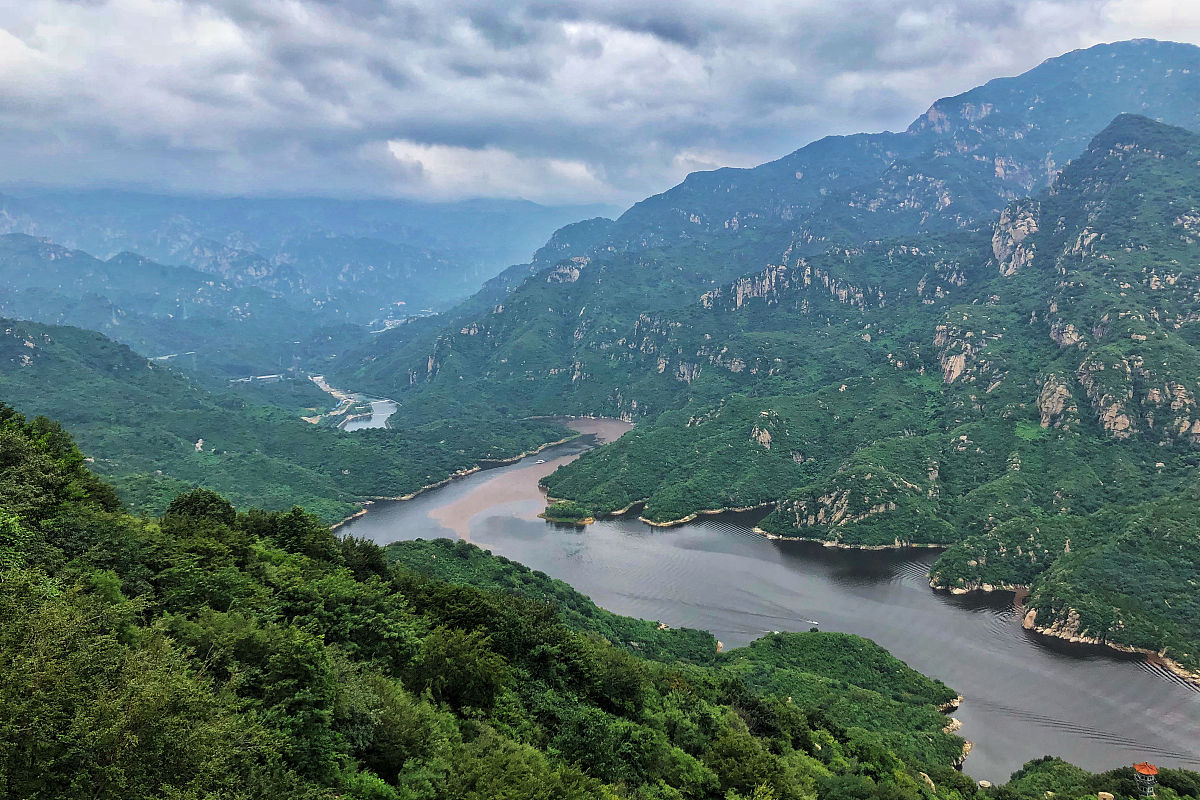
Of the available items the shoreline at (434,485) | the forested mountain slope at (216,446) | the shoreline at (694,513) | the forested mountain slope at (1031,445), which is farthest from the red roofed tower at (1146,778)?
the forested mountain slope at (216,446)

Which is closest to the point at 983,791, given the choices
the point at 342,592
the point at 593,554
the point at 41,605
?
the point at 342,592

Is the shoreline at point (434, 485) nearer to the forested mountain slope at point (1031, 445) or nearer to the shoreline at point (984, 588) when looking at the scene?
the forested mountain slope at point (1031, 445)

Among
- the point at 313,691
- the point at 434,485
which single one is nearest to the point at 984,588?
the point at 313,691

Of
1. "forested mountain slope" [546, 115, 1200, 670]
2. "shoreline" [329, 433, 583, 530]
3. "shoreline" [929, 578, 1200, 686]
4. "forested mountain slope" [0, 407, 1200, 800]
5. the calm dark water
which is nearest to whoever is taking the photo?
"forested mountain slope" [0, 407, 1200, 800]

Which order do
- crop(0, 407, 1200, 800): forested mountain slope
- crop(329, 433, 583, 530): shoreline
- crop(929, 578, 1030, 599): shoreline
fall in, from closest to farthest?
crop(0, 407, 1200, 800): forested mountain slope
crop(929, 578, 1030, 599): shoreline
crop(329, 433, 583, 530): shoreline

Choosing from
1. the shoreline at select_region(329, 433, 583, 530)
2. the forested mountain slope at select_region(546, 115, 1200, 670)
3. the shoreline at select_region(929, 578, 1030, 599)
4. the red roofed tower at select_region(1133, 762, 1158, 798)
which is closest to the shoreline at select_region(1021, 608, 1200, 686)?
the forested mountain slope at select_region(546, 115, 1200, 670)

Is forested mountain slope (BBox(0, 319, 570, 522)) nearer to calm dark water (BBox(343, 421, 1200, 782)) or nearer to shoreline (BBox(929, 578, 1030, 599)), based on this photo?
calm dark water (BBox(343, 421, 1200, 782))

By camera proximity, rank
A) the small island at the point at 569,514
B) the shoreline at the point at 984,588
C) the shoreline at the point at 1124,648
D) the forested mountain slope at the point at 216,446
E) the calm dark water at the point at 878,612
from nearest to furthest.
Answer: the calm dark water at the point at 878,612
the shoreline at the point at 1124,648
the shoreline at the point at 984,588
the small island at the point at 569,514
the forested mountain slope at the point at 216,446

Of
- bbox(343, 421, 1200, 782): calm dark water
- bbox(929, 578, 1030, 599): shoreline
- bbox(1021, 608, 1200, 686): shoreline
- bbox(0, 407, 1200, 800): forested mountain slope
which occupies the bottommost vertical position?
bbox(343, 421, 1200, 782): calm dark water
